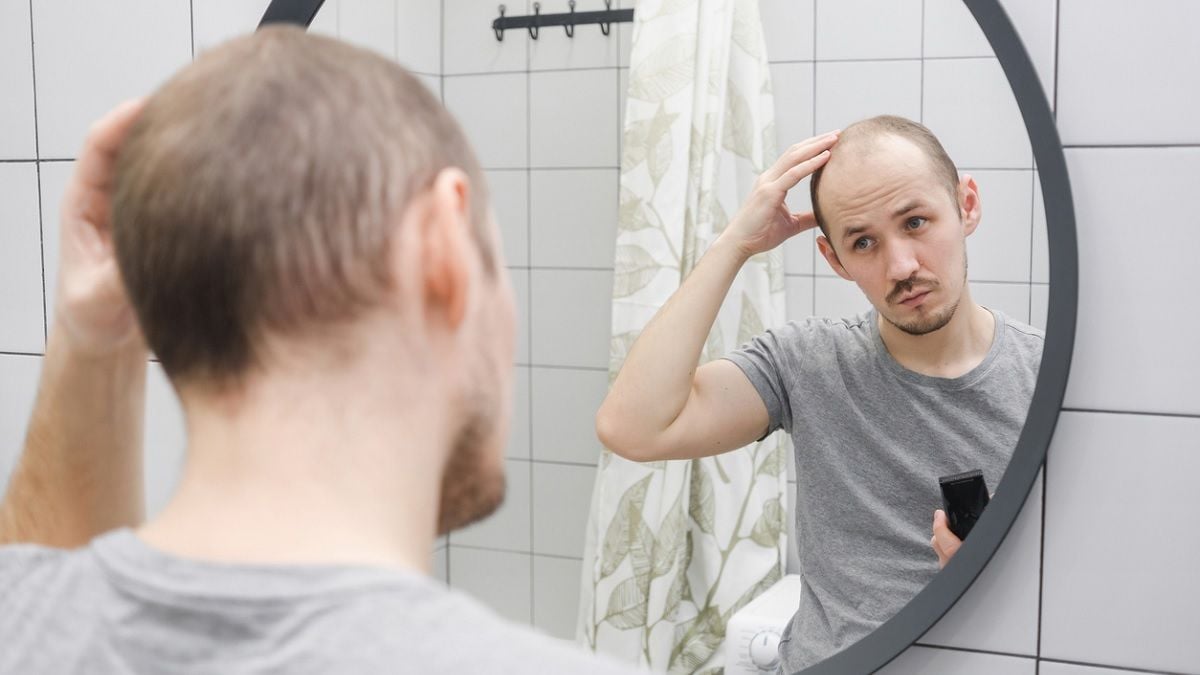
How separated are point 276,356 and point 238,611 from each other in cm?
13

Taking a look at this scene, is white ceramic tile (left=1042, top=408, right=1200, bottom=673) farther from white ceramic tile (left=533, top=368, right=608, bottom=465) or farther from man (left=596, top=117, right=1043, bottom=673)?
white ceramic tile (left=533, top=368, right=608, bottom=465)

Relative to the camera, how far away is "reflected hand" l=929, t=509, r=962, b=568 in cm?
99

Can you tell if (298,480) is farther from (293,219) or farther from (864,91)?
(864,91)

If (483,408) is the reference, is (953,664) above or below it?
below

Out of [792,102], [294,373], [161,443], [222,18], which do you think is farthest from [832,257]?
[161,443]

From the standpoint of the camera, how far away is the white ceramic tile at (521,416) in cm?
117

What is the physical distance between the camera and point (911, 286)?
3.25 feet

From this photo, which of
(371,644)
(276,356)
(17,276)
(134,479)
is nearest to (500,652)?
(371,644)

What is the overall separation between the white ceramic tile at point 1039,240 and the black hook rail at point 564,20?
0.41m

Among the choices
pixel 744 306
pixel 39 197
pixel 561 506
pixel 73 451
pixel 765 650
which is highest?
pixel 39 197

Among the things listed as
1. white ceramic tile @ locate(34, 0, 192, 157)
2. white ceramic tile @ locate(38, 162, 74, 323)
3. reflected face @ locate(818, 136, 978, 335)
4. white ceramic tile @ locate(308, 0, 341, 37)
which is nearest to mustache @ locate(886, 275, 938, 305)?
reflected face @ locate(818, 136, 978, 335)

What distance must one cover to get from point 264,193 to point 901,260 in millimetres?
611

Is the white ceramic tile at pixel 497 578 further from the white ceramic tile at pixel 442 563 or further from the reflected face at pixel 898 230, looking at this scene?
the reflected face at pixel 898 230

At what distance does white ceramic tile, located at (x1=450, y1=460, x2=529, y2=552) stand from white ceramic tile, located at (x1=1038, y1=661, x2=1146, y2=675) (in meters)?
0.51
